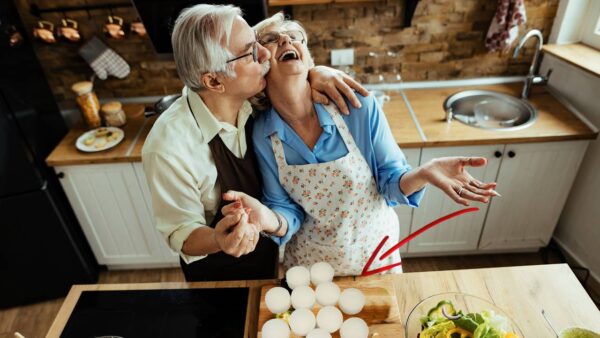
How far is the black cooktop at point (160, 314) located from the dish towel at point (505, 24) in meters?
1.90

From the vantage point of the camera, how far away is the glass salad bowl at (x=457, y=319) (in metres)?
0.86

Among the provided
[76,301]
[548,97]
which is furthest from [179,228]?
[548,97]

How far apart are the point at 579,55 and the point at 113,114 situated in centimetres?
248

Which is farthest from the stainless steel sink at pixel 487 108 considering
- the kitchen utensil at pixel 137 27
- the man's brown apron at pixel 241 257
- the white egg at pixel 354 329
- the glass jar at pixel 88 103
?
the glass jar at pixel 88 103

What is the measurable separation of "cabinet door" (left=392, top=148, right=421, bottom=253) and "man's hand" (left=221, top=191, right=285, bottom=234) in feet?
3.37

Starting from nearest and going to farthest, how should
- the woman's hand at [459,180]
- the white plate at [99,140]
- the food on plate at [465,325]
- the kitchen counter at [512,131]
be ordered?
the food on plate at [465,325], the woman's hand at [459,180], the kitchen counter at [512,131], the white plate at [99,140]

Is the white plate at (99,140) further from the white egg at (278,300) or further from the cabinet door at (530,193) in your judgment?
the cabinet door at (530,193)

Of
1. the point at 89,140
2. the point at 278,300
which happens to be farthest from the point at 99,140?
the point at 278,300

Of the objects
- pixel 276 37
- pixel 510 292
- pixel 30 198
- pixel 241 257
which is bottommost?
pixel 30 198

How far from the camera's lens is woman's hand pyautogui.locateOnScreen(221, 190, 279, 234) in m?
0.93

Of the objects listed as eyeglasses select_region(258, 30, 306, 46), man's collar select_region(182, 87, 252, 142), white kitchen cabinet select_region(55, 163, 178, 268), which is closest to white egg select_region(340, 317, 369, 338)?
man's collar select_region(182, 87, 252, 142)

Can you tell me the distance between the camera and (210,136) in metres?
1.10

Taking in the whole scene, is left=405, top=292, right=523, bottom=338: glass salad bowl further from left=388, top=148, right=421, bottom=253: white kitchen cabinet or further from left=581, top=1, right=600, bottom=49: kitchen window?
left=581, top=1, right=600, bottom=49: kitchen window

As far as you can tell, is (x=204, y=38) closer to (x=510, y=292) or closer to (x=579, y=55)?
(x=510, y=292)
